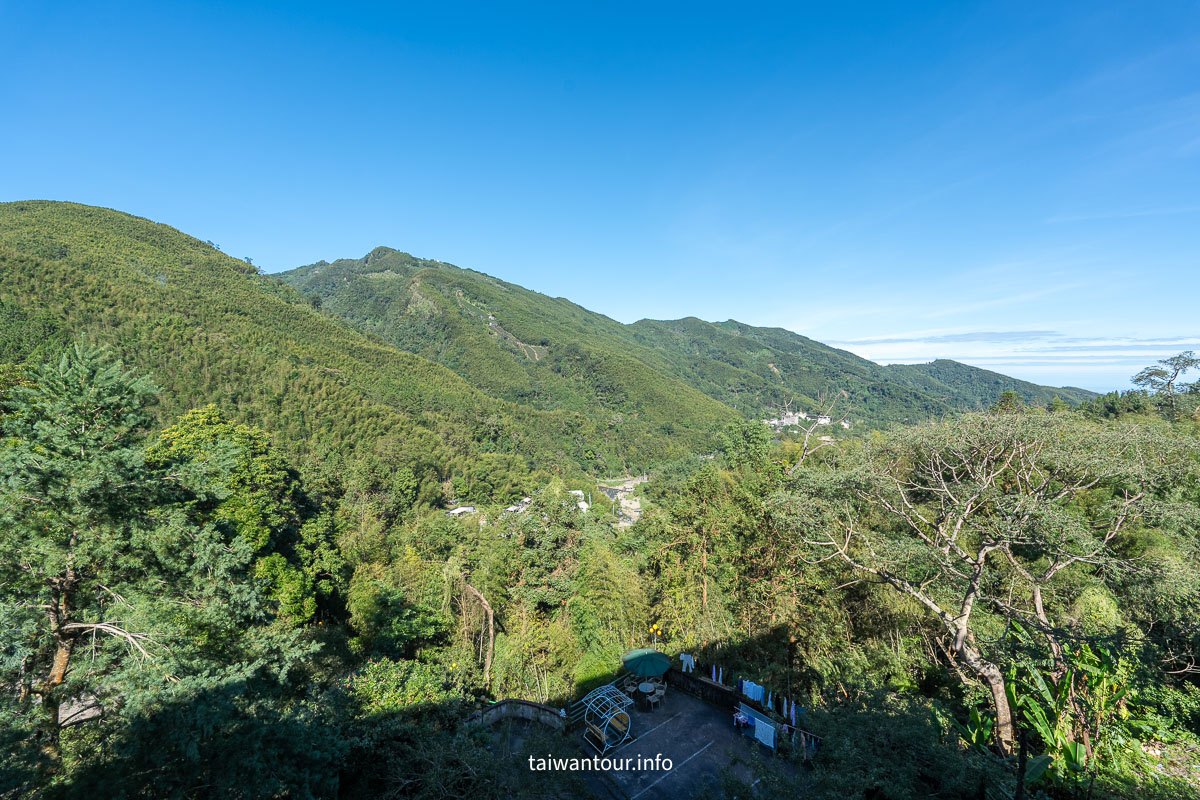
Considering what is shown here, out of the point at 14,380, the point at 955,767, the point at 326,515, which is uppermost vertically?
the point at 14,380

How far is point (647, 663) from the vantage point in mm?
11500

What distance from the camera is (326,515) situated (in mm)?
25125

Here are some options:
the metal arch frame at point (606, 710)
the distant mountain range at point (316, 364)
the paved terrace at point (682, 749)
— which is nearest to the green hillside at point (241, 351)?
the distant mountain range at point (316, 364)

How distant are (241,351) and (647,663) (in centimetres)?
6642

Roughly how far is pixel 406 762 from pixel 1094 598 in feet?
51.2

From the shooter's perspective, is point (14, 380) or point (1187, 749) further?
point (14, 380)

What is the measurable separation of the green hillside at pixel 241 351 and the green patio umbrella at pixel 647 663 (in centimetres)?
A: 2997

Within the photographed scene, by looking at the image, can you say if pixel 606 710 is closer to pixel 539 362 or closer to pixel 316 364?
pixel 316 364

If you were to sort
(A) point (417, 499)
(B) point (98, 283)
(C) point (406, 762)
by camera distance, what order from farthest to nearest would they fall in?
(B) point (98, 283)
(A) point (417, 499)
(C) point (406, 762)

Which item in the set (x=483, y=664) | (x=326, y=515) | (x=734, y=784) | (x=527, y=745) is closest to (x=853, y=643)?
(x=734, y=784)

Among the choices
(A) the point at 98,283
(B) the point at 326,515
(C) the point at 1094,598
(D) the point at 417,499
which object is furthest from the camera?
(A) the point at 98,283

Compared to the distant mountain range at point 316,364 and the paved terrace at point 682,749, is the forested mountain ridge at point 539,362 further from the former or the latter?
the paved terrace at point 682,749

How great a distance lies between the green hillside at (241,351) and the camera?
156 ft

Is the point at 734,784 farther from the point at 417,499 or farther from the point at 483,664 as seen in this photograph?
the point at 417,499
